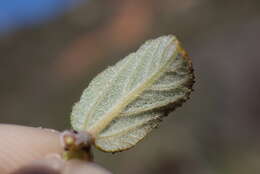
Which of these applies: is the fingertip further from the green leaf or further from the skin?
the green leaf

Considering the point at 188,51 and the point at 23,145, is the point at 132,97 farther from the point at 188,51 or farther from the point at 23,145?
the point at 188,51

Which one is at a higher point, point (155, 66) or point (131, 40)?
point (131, 40)

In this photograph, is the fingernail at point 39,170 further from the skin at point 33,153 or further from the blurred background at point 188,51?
the blurred background at point 188,51

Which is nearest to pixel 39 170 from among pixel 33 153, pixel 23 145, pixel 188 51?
pixel 33 153

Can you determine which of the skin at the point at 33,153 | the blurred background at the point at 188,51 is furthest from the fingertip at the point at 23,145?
the blurred background at the point at 188,51

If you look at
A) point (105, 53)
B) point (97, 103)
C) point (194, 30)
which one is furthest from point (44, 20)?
point (97, 103)

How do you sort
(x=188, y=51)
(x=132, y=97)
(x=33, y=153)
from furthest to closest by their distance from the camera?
(x=188, y=51) → (x=33, y=153) → (x=132, y=97)

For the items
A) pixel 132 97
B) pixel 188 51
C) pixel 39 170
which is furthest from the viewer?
pixel 188 51

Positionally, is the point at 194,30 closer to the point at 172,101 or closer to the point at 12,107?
the point at 12,107
